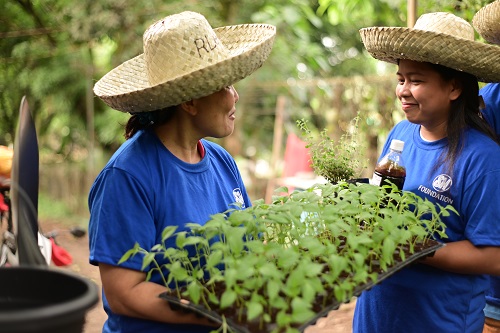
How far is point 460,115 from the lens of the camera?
84.8 inches

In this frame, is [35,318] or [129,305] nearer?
[35,318]

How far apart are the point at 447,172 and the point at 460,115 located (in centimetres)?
23

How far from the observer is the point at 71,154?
9.88 metres

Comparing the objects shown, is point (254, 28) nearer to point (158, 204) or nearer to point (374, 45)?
point (374, 45)

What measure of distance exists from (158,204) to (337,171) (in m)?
0.89

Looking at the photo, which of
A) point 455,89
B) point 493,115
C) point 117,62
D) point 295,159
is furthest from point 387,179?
point 117,62

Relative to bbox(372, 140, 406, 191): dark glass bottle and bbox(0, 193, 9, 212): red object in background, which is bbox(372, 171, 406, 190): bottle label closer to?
bbox(372, 140, 406, 191): dark glass bottle

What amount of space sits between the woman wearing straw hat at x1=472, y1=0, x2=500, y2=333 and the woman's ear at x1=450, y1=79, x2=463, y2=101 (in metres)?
0.34

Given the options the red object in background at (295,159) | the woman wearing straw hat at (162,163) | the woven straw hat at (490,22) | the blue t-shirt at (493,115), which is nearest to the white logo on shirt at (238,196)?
the woman wearing straw hat at (162,163)

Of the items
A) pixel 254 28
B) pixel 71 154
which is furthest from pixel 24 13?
pixel 254 28

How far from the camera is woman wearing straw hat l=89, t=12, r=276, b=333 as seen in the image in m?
1.64

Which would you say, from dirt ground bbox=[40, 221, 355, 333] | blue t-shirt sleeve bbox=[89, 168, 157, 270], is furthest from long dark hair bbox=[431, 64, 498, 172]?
dirt ground bbox=[40, 221, 355, 333]

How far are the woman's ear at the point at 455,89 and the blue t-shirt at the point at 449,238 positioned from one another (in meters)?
0.15

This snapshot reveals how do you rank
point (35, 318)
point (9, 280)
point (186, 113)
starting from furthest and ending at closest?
point (186, 113) → point (9, 280) → point (35, 318)
